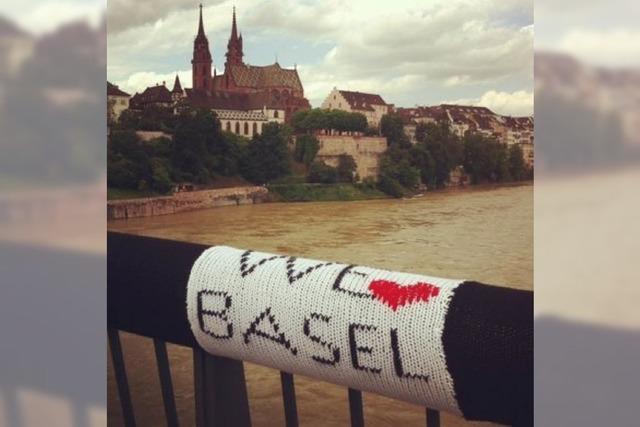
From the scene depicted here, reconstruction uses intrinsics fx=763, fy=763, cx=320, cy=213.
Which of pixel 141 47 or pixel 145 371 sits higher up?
pixel 141 47

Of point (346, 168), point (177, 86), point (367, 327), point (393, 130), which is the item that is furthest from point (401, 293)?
point (177, 86)

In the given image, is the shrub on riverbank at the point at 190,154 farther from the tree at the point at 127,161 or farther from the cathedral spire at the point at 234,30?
the cathedral spire at the point at 234,30

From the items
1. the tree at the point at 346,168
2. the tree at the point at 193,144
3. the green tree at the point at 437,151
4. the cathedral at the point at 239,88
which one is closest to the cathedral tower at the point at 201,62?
the cathedral at the point at 239,88

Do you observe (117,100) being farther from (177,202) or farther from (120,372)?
(120,372)

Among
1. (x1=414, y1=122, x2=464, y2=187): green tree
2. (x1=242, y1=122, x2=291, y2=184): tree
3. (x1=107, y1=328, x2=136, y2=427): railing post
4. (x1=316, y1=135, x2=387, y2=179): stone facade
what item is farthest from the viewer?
(x1=242, y1=122, x2=291, y2=184): tree

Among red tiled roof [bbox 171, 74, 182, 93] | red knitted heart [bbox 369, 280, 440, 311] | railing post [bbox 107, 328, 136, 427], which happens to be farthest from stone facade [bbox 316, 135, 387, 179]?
red knitted heart [bbox 369, 280, 440, 311]

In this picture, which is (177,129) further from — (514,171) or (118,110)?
(514,171)

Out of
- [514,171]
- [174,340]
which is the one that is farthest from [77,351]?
[514,171]

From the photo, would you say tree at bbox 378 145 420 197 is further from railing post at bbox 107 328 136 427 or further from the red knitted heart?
the red knitted heart
